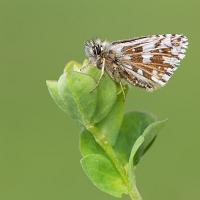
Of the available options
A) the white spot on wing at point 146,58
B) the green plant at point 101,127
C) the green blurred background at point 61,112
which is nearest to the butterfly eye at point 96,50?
the white spot on wing at point 146,58

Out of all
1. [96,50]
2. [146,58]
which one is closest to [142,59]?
[146,58]

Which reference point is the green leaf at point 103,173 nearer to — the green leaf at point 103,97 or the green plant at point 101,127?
the green plant at point 101,127

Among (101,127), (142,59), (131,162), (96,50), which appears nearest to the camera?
(131,162)

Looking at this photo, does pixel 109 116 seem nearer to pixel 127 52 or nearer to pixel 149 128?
pixel 149 128

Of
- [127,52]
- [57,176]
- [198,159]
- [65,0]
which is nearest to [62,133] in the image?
[57,176]

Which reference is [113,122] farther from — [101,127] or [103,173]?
Result: [103,173]

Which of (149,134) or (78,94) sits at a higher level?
(78,94)
